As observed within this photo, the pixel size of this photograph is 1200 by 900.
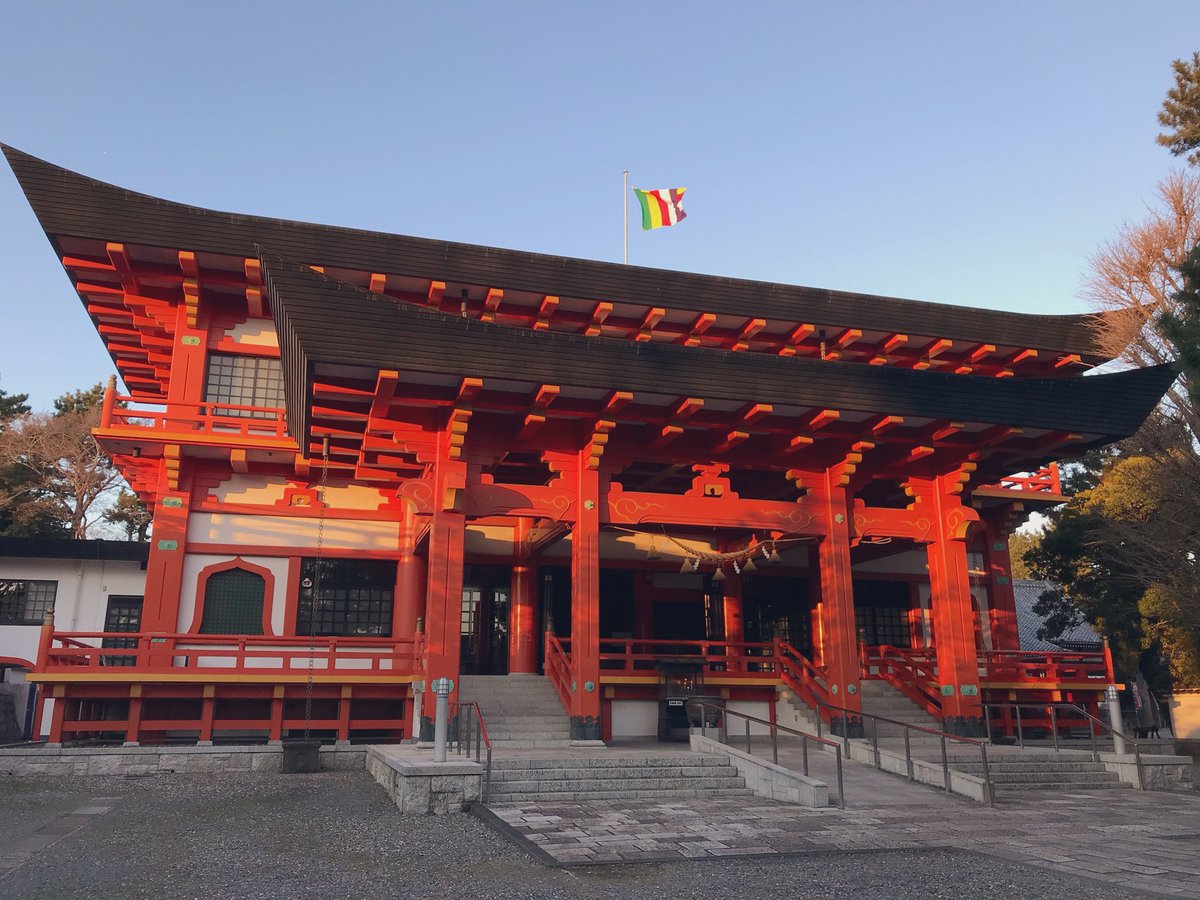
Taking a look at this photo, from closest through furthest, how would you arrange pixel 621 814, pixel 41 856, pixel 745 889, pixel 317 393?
pixel 745 889 < pixel 41 856 < pixel 621 814 < pixel 317 393

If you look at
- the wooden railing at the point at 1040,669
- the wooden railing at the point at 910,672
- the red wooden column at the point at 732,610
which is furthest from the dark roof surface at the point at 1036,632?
the red wooden column at the point at 732,610

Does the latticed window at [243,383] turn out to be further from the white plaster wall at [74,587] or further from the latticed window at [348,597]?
the white plaster wall at [74,587]

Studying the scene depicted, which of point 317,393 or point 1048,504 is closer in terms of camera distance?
point 317,393

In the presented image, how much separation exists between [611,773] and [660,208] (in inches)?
619

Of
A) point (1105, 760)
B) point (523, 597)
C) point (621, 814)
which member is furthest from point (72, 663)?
point (1105, 760)

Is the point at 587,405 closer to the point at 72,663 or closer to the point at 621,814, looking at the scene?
the point at 621,814

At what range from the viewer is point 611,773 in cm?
1191

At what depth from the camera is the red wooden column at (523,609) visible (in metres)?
18.9

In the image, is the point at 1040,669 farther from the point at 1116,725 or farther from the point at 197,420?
the point at 197,420

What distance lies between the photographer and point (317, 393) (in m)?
14.2

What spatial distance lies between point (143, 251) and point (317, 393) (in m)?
5.77

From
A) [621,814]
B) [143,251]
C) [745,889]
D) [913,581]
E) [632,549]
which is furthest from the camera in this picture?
[913,581]

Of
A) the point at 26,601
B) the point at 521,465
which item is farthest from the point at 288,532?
the point at 26,601

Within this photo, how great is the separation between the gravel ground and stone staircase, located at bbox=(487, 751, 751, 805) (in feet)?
3.96
